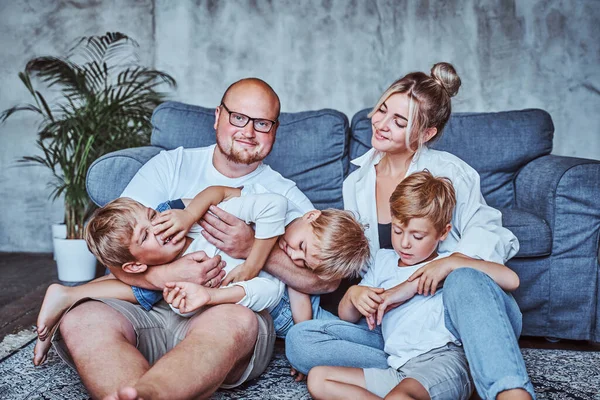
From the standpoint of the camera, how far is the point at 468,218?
1.83 m

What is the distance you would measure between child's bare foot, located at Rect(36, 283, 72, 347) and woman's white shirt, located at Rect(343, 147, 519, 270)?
37.7 inches

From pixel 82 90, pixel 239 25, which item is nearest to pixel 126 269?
pixel 82 90

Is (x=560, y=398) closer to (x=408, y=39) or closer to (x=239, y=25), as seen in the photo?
(x=408, y=39)

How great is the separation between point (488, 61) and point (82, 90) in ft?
8.31

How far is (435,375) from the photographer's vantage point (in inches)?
57.6

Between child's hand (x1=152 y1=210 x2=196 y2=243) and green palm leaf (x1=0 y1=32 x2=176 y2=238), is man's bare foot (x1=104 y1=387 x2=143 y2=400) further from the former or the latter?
green palm leaf (x1=0 y1=32 x2=176 y2=238)

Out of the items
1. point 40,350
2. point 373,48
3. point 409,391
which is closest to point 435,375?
point 409,391

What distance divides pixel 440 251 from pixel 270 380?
67cm

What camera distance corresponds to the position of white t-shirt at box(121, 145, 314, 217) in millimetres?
1991

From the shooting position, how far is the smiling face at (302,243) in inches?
71.2

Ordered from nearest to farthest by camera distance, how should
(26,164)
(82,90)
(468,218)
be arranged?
(468,218)
(82,90)
(26,164)

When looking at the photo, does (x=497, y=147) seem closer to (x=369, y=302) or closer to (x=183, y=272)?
(x=369, y=302)

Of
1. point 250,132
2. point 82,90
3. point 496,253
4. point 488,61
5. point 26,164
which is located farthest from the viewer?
point 26,164

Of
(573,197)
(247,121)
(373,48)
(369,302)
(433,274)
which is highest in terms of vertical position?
(373,48)
